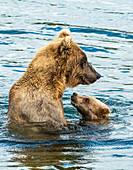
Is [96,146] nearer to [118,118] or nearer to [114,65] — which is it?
[118,118]

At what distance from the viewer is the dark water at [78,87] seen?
6.61 m

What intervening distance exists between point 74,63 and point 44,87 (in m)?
0.78

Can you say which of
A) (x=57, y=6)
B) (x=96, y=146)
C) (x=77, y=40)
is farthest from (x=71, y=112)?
(x=57, y=6)

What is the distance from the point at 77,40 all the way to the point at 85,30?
1513mm

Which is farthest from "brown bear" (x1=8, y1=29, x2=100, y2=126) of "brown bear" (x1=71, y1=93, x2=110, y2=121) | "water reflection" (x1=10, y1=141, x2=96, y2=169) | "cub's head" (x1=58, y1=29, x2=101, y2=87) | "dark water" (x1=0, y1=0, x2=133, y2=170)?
"brown bear" (x1=71, y1=93, x2=110, y2=121)

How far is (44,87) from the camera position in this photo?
7.36 m

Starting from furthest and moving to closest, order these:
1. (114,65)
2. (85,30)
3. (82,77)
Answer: (85,30) → (114,65) → (82,77)

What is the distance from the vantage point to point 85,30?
672 inches

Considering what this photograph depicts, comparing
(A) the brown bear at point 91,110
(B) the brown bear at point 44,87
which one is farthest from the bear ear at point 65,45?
(A) the brown bear at point 91,110

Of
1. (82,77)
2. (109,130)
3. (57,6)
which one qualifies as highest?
(57,6)

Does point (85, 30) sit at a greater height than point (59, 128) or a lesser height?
greater

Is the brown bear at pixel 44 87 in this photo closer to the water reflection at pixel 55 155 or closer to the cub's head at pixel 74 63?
the cub's head at pixel 74 63

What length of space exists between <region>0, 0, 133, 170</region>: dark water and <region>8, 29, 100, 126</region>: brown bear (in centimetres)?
28

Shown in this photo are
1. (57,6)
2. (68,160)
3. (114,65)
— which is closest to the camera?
(68,160)
